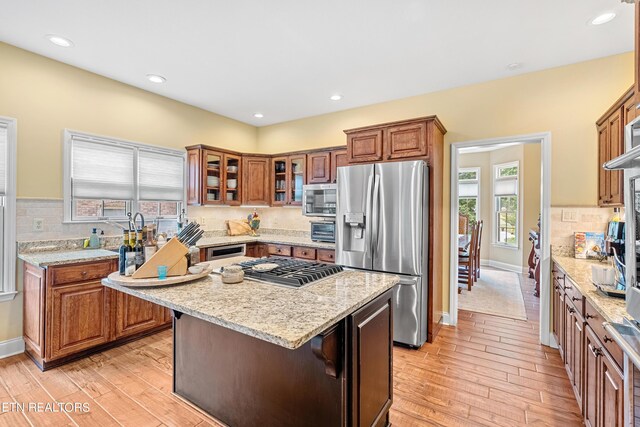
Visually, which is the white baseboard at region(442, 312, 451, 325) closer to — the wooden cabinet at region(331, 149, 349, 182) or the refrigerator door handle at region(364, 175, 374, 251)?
the refrigerator door handle at region(364, 175, 374, 251)

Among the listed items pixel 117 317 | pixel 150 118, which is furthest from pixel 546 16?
pixel 117 317

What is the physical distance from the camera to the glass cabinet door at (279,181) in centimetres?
473

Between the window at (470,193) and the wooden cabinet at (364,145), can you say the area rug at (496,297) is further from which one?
the wooden cabinet at (364,145)

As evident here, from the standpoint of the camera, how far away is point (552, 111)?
309 centimetres

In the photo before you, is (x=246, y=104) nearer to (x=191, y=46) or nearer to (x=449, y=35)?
(x=191, y=46)

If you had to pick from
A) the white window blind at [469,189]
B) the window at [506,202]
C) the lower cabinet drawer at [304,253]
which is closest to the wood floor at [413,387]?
the lower cabinet drawer at [304,253]

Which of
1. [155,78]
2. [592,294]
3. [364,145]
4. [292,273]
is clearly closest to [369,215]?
[364,145]

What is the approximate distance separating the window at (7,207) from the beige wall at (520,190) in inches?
240

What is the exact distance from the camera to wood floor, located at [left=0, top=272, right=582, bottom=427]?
2.02 metres

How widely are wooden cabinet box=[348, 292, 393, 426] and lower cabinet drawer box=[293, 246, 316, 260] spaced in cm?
208

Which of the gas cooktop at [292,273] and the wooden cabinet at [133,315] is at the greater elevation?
the gas cooktop at [292,273]

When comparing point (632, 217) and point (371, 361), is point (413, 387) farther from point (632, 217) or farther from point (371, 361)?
point (632, 217)

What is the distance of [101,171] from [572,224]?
503 cm

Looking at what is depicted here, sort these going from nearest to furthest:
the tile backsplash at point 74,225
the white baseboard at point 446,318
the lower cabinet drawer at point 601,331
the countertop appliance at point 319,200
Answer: the lower cabinet drawer at point 601,331 → the tile backsplash at point 74,225 → the white baseboard at point 446,318 → the countertop appliance at point 319,200
